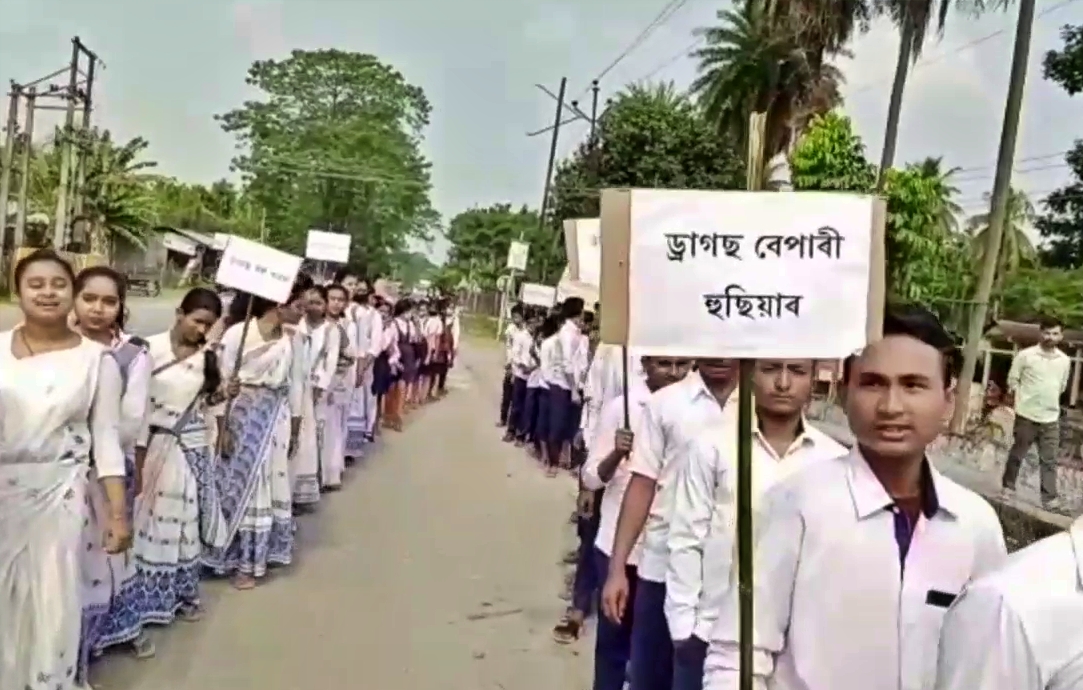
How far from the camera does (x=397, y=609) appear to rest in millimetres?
7867

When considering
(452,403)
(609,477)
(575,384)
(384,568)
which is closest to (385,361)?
(575,384)

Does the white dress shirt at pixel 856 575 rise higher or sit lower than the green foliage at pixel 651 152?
lower

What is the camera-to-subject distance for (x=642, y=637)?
449 centimetres

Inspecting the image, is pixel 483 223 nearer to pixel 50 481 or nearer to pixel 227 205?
pixel 227 205

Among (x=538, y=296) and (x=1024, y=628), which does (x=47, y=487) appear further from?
(x=538, y=296)

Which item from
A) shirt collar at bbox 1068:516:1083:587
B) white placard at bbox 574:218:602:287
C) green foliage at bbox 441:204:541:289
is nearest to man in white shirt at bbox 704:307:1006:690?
Answer: shirt collar at bbox 1068:516:1083:587

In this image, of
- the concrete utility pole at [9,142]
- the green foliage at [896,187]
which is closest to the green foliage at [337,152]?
the concrete utility pole at [9,142]

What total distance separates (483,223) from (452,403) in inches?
1860

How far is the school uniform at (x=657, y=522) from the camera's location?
14.1 ft

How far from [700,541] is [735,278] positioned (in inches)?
51.1

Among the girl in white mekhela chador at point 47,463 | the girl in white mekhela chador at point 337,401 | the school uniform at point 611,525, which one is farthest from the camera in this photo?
the girl in white mekhela chador at point 337,401

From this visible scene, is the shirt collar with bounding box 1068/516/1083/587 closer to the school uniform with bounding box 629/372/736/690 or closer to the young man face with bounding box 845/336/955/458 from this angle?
the young man face with bounding box 845/336/955/458

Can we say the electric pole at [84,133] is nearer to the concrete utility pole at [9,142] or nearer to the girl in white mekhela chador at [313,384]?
the concrete utility pole at [9,142]

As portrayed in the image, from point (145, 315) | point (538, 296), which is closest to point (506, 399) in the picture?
point (538, 296)
